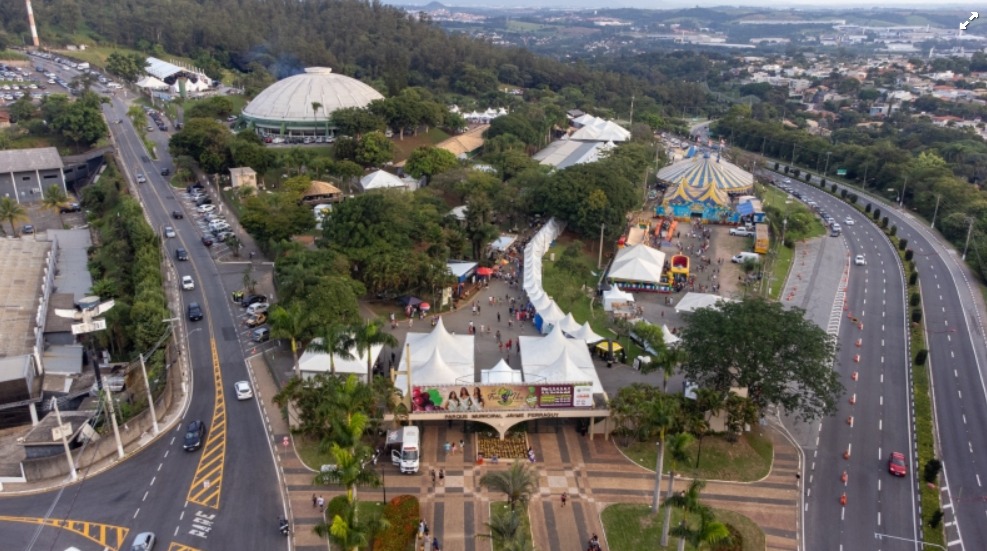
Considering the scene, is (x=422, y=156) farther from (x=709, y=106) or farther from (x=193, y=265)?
(x=709, y=106)

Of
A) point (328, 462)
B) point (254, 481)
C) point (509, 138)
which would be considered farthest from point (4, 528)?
point (509, 138)

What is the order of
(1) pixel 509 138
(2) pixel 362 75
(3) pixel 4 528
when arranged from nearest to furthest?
1. (3) pixel 4 528
2. (1) pixel 509 138
3. (2) pixel 362 75

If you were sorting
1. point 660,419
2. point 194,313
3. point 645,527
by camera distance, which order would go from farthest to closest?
point 194,313, point 645,527, point 660,419

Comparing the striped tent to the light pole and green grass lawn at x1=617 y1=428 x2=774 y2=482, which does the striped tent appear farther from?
the light pole

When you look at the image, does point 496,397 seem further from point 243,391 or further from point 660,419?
point 243,391

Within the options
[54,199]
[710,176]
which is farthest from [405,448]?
[710,176]

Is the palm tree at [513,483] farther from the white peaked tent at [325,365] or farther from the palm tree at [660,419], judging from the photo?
the white peaked tent at [325,365]
